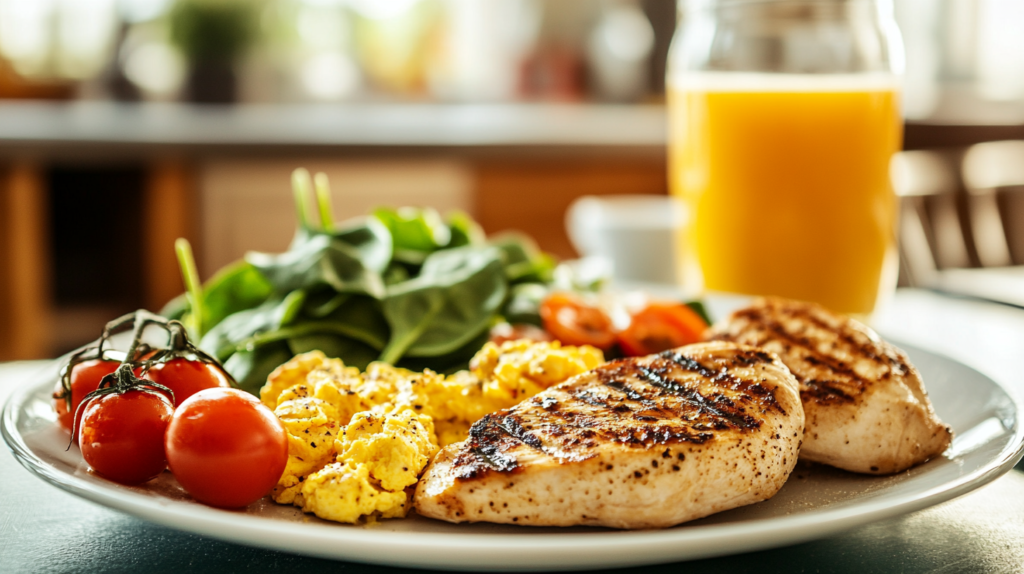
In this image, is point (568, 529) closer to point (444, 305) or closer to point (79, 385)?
point (79, 385)

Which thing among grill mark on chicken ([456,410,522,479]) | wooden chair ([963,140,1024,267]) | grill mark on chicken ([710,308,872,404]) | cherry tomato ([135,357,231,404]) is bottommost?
wooden chair ([963,140,1024,267])

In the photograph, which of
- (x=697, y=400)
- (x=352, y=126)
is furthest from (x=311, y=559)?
(x=352, y=126)

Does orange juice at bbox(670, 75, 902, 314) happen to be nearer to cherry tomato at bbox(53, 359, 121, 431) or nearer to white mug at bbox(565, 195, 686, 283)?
→ white mug at bbox(565, 195, 686, 283)

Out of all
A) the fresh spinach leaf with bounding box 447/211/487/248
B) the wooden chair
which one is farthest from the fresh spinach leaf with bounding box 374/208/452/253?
the wooden chair

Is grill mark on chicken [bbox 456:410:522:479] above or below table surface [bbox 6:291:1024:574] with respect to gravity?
above

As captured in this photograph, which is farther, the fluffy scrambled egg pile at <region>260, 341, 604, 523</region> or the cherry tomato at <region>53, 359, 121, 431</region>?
the cherry tomato at <region>53, 359, 121, 431</region>

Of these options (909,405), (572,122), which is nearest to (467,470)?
(909,405)

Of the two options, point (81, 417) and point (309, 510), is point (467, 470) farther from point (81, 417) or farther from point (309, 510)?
point (81, 417)
